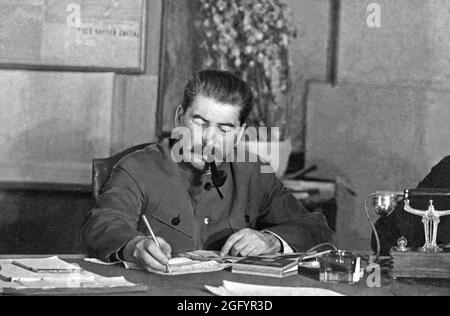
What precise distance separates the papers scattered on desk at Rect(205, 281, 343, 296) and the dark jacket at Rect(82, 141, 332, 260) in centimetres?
68

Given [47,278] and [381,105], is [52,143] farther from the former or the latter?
[47,278]

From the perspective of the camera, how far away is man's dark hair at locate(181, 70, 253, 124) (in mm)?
2939

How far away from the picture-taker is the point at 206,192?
10.1 ft

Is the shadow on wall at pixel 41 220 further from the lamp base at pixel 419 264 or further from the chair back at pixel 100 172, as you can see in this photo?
the lamp base at pixel 419 264

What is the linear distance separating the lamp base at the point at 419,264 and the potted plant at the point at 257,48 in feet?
6.70

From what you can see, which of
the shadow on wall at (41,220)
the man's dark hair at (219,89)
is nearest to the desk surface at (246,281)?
the man's dark hair at (219,89)

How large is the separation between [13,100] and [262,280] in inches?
98.6

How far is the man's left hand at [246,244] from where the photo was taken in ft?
8.69

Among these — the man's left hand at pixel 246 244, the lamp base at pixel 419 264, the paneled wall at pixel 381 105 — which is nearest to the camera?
the lamp base at pixel 419 264

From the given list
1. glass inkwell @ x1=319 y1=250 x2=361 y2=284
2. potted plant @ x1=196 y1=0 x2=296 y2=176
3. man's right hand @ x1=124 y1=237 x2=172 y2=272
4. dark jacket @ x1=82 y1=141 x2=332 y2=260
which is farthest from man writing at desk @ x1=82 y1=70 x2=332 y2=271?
potted plant @ x1=196 y1=0 x2=296 y2=176

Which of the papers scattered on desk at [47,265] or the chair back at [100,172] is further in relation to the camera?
the chair back at [100,172]

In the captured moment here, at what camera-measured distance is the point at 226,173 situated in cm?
315

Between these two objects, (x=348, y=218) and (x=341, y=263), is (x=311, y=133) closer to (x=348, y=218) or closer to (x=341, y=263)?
(x=348, y=218)

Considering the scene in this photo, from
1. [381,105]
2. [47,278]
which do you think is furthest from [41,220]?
[47,278]
